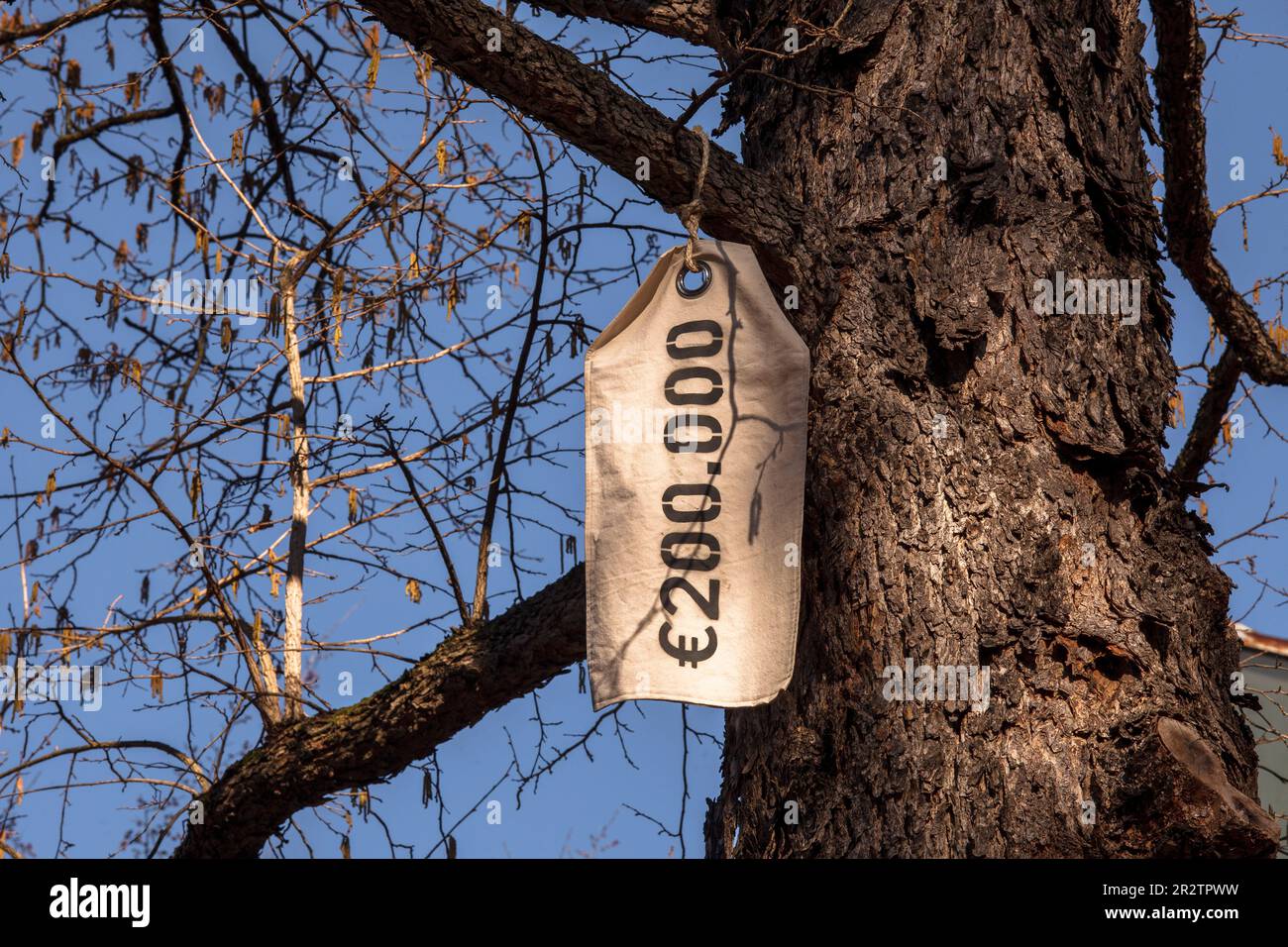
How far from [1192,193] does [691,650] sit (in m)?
1.85

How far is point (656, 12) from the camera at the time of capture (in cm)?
346

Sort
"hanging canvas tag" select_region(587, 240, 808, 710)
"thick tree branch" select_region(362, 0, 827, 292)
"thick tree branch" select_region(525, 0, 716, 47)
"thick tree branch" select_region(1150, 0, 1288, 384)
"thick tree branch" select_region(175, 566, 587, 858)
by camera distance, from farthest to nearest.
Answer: "thick tree branch" select_region(525, 0, 716, 47), "thick tree branch" select_region(175, 566, 587, 858), "thick tree branch" select_region(1150, 0, 1288, 384), "thick tree branch" select_region(362, 0, 827, 292), "hanging canvas tag" select_region(587, 240, 808, 710)

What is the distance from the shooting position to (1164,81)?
2918mm

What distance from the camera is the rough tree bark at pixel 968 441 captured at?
2.14m

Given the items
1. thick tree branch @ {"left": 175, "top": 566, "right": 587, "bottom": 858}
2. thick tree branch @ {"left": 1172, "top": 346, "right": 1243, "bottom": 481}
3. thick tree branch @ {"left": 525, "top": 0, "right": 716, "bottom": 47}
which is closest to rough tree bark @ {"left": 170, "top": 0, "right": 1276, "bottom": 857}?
thick tree branch @ {"left": 175, "top": 566, "right": 587, "bottom": 858}

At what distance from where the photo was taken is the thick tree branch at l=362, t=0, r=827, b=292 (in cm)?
236

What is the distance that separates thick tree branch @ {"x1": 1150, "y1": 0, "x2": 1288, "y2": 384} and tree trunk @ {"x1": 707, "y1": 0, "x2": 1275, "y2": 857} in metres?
0.11

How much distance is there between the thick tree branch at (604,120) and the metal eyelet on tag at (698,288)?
15 centimetres
